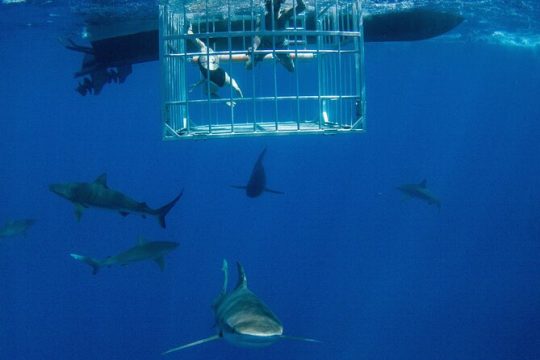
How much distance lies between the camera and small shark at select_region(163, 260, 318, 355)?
158 inches

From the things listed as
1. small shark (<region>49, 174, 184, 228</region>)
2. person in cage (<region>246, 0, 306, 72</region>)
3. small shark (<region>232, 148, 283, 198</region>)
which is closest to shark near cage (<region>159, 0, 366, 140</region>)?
person in cage (<region>246, 0, 306, 72</region>)

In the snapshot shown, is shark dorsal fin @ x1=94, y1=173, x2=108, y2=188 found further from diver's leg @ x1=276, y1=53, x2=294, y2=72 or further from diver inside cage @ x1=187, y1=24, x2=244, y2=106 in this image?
diver's leg @ x1=276, y1=53, x2=294, y2=72

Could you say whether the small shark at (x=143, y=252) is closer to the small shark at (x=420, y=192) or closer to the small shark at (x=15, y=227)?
the small shark at (x=15, y=227)

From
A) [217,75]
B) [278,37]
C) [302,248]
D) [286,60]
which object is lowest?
[302,248]

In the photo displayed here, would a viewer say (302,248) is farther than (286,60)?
Yes

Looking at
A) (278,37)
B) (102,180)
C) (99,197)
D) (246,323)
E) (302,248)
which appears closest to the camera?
(246,323)

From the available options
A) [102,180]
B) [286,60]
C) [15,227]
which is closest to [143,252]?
[102,180]

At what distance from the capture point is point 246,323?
414 cm

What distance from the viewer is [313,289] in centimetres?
2594

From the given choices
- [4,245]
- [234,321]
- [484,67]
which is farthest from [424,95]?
[234,321]

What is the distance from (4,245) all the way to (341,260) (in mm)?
19667

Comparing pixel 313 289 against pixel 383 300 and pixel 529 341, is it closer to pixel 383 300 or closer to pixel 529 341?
pixel 383 300

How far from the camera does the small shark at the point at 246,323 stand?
4.02 m

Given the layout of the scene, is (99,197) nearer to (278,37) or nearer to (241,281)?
(241,281)
